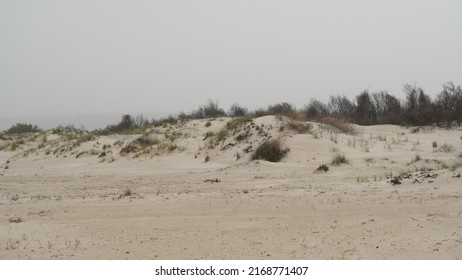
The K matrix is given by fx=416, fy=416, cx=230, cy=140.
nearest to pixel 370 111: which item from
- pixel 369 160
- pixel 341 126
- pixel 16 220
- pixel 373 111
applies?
pixel 373 111

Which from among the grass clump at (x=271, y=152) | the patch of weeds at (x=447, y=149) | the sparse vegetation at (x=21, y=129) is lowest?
the patch of weeds at (x=447, y=149)

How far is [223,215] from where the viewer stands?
6691mm

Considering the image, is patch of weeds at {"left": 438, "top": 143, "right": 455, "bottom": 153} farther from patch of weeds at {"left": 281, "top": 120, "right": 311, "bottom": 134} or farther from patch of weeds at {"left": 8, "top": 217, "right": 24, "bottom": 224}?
patch of weeds at {"left": 8, "top": 217, "right": 24, "bottom": 224}

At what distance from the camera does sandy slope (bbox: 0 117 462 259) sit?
199 inches

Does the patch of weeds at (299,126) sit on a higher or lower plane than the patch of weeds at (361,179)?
higher

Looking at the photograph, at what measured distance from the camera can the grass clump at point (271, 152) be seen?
13945mm

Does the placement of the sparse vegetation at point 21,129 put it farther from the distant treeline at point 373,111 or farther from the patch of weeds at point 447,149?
the patch of weeds at point 447,149

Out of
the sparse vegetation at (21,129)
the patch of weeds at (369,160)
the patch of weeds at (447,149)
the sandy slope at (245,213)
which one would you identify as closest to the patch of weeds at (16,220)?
the sandy slope at (245,213)

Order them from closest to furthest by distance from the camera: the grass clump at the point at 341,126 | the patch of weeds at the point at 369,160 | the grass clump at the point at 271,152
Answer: the patch of weeds at the point at 369,160
the grass clump at the point at 271,152
the grass clump at the point at 341,126

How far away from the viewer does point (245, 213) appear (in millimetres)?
6742

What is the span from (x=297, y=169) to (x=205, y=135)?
368 inches

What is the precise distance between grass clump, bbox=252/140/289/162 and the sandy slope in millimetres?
856

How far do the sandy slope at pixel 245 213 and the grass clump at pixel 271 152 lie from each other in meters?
0.86
